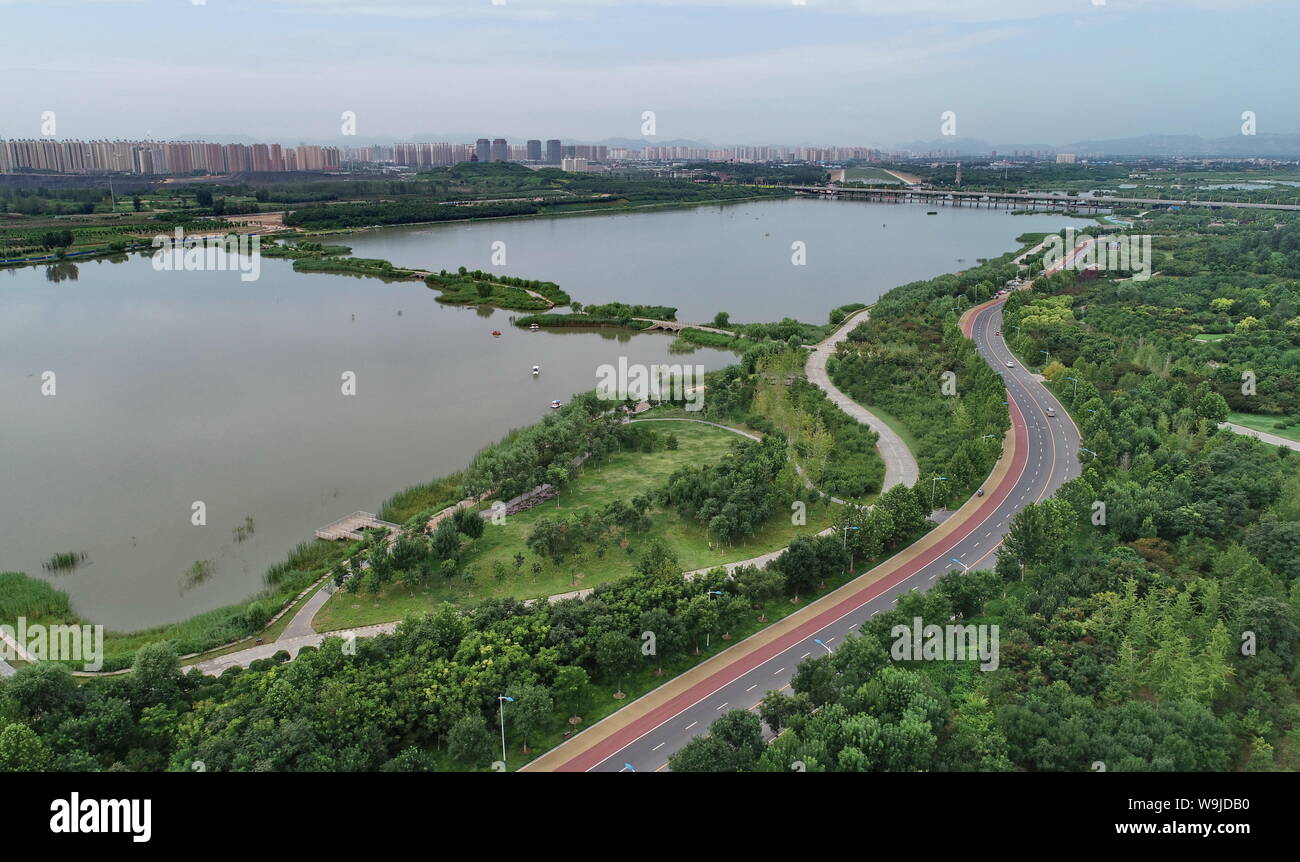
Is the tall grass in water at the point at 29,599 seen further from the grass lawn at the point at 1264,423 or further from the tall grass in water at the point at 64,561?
the grass lawn at the point at 1264,423

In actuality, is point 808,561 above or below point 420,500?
below

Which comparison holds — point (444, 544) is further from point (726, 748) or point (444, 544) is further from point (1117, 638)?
point (1117, 638)

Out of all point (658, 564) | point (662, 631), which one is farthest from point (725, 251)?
point (662, 631)

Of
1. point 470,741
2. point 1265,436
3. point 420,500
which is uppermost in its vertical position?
point 1265,436

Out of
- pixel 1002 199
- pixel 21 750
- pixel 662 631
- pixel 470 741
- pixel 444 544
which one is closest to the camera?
pixel 21 750

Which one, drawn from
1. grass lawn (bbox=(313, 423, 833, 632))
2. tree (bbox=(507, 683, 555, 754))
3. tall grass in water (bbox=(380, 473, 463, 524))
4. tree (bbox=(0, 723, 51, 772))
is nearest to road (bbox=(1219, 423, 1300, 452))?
grass lawn (bbox=(313, 423, 833, 632))

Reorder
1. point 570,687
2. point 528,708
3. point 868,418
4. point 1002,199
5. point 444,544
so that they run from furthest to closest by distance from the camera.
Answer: point 1002,199 → point 868,418 → point 444,544 → point 570,687 → point 528,708
